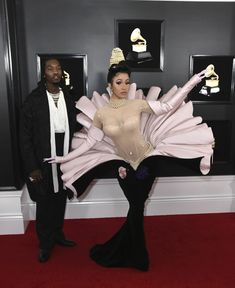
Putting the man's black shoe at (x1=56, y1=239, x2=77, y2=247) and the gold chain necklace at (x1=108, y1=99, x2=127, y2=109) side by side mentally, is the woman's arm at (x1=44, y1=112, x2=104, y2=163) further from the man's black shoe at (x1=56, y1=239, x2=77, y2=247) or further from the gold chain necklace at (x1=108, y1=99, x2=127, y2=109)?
the man's black shoe at (x1=56, y1=239, x2=77, y2=247)

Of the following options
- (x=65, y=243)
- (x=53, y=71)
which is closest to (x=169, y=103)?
(x=53, y=71)

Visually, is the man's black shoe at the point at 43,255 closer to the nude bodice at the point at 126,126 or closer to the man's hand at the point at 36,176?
the man's hand at the point at 36,176

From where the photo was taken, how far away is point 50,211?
9.34 ft

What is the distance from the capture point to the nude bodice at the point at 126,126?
2.38 m

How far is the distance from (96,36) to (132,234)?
1875 mm

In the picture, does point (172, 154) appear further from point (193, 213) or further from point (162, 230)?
point (193, 213)

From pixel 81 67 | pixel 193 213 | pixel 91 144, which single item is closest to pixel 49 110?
pixel 91 144

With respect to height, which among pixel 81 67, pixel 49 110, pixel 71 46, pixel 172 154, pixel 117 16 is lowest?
pixel 172 154

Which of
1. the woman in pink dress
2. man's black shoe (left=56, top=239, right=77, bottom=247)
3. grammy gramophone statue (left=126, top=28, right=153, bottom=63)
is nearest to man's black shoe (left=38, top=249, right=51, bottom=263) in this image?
man's black shoe (left=56, top=239, right=77, bottom=247)

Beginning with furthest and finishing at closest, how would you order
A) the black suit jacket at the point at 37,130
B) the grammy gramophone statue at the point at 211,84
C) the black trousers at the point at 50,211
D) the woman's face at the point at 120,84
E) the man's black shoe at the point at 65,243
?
1. the grammy gramophone statue at the point at 211,84
2. the man's black shoe at the point at 65,243
3. the black trousers at the point at 50,211
4. the black suit jacket at the point at 37,130
5. the woman's face at the point at 120,84

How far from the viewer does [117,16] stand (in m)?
3.21

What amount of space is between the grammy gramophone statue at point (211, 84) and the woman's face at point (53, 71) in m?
1.57

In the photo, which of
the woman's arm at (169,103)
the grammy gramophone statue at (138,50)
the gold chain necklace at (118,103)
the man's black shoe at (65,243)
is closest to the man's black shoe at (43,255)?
the man's black shoe at (65,243)

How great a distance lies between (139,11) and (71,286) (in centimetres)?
249
